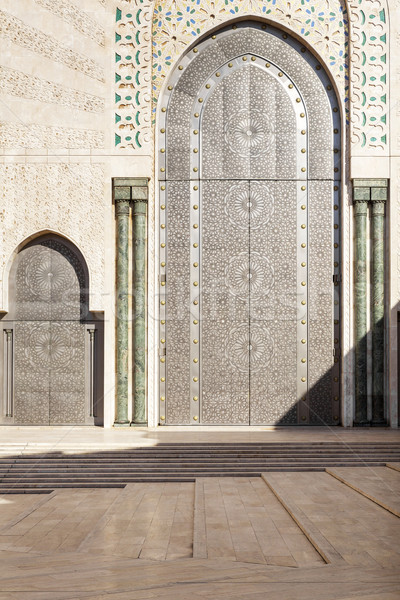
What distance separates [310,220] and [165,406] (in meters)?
2.74

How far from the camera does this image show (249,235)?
864 cm

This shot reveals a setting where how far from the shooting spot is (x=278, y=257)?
862 centimetres

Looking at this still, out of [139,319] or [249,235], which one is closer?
[139,319]

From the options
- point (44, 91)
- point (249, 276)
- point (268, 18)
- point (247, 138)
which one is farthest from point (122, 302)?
point (268, 18)

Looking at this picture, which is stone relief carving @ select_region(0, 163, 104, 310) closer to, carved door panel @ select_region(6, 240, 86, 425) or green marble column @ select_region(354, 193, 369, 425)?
carved door panel @ select_region(6, 240, 86, 425)

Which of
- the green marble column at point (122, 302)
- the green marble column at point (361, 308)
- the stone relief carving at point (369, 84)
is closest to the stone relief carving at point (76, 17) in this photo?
the green marble column at point (122, 302)

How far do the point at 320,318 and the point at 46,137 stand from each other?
377 centimetres

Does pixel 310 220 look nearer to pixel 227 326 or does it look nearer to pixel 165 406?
pixel 227 326

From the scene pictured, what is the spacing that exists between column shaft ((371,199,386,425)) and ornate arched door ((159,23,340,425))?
1.42ft

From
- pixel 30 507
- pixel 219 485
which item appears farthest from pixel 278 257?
pixel 30 507

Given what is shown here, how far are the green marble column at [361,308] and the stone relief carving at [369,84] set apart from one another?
629 millimetres

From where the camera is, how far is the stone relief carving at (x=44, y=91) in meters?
8.48

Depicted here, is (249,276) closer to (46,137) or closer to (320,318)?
(320,318)

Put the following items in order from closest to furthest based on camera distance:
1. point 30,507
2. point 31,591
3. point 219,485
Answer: point 31,591
point 30,507
point 219,485
